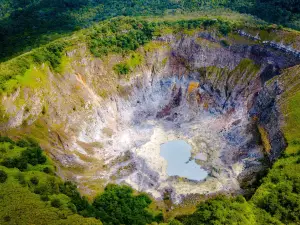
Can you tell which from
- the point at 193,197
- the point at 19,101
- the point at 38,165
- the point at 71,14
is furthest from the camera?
the point at 71,14

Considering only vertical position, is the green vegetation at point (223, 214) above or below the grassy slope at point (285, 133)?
below

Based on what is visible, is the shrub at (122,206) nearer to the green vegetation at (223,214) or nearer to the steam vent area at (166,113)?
the steam vent area at (166,113)

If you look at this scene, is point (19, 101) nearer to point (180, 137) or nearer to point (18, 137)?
point (18, 137)

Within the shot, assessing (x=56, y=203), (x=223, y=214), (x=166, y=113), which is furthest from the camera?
(x=166, y=113)

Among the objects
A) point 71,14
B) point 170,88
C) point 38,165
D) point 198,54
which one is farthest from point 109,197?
point 71,14

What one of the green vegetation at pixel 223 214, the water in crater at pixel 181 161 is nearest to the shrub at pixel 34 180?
the green vegetation at pixel 223 214

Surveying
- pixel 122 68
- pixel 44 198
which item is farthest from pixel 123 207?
pixel 122 68

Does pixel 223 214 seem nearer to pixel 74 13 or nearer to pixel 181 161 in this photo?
pixel 181 161
